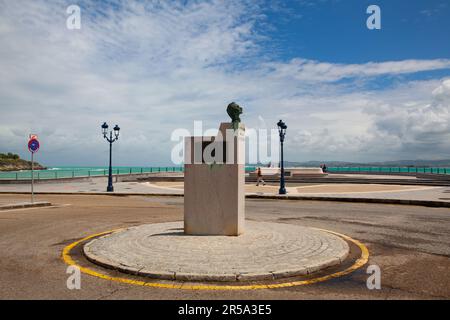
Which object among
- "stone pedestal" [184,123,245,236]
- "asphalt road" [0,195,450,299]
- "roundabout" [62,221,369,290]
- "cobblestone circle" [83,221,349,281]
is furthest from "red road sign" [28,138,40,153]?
"stone pedestal" [184,123,245,236]

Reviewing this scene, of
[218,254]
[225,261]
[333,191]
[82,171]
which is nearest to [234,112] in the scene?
[218,254]

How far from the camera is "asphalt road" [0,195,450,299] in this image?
16.4ft

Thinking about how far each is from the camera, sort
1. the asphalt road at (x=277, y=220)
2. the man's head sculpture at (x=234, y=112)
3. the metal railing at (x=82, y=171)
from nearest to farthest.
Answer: the asphalt road at (x=277, y=220) < the man's head sculpture at (x=234, y=112) < the metal railing at (x=82, y=171)

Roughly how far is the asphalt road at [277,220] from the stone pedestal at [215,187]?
10.5 ft

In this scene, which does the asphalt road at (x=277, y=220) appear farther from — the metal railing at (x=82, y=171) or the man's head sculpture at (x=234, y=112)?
the metal railing at (x=82, y=171)

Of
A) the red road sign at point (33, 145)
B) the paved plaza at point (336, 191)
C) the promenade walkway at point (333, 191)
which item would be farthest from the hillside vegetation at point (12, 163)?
the red road sign at point (33, 145)

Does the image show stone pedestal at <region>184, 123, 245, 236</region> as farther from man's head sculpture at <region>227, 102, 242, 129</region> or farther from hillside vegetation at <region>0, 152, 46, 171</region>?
hillside vegetation at <region>0, 152, 46, 171</region>

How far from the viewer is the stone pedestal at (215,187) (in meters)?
8.70

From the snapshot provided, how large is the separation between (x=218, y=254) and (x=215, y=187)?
2337 millimetres

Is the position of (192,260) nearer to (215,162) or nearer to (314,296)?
(314,296)

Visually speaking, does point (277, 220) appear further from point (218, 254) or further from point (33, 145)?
point (33, 145)

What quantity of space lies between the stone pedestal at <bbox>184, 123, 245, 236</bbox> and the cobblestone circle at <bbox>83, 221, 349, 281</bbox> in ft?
1.33
